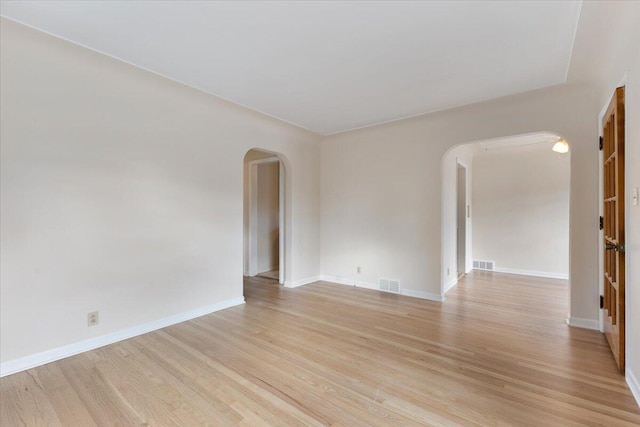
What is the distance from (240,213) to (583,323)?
13.4 ft

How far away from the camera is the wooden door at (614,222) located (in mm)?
2117

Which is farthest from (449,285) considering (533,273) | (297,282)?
(297,282)

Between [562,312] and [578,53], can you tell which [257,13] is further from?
[562,312]

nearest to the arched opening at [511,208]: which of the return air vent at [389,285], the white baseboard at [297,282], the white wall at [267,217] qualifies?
the return air vent at [389,285]

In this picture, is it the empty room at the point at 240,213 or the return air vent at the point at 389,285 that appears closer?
the empty room at the point at 240,213

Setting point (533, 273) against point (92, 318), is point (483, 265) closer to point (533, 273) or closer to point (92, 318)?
point (533, 273)

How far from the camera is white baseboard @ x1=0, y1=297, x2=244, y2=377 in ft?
7.20

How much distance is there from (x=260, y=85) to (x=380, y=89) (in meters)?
1.29

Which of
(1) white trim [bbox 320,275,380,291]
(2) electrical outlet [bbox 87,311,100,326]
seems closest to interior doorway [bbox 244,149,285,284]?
(1) white trim [bbox 320,275,380,291]

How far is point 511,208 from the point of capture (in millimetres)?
5719

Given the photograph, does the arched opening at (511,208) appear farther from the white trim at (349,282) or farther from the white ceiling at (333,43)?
the white ceiling at (333,43)

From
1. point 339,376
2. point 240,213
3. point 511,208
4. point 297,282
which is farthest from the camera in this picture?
point 511,208

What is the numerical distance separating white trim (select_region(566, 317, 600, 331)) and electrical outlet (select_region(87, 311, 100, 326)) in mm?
4694

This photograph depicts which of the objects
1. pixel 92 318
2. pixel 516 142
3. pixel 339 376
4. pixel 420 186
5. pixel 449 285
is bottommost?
pixel 339 376
